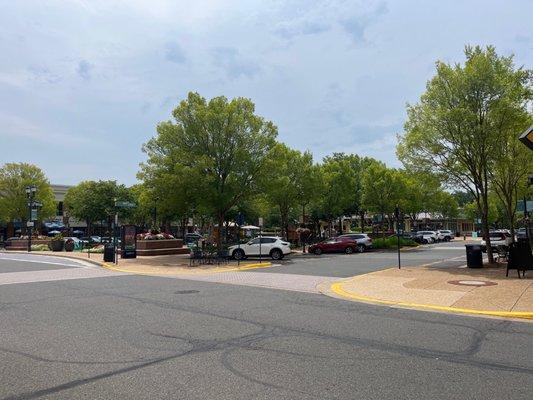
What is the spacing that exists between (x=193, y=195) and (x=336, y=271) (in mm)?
11352

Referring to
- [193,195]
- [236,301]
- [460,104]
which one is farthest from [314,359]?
[193,195]

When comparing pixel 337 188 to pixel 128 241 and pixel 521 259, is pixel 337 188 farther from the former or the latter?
pixel 521 259

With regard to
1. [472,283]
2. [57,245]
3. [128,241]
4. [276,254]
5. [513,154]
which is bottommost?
[472,283]

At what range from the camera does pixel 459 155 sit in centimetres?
2044

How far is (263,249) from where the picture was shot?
1142 inches

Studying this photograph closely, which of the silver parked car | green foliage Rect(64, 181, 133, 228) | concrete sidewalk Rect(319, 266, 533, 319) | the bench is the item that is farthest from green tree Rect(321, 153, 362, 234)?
the bench

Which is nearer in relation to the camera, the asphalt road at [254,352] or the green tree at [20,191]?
the asphalt road at [254,352]

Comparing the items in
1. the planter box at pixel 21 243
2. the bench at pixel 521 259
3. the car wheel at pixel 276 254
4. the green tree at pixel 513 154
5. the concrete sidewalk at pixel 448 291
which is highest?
the green tree at pixel 513 154

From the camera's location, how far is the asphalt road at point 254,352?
5352mm

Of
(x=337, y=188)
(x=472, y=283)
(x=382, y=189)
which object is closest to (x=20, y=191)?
(x=337, y=188)

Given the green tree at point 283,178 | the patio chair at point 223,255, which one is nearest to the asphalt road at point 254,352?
the patio chair at point 223,255

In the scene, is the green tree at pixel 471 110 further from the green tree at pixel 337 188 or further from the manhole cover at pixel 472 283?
the green tree at pixel 337 188

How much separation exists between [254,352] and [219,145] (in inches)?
918

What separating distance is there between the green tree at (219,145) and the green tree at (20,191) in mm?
32317
